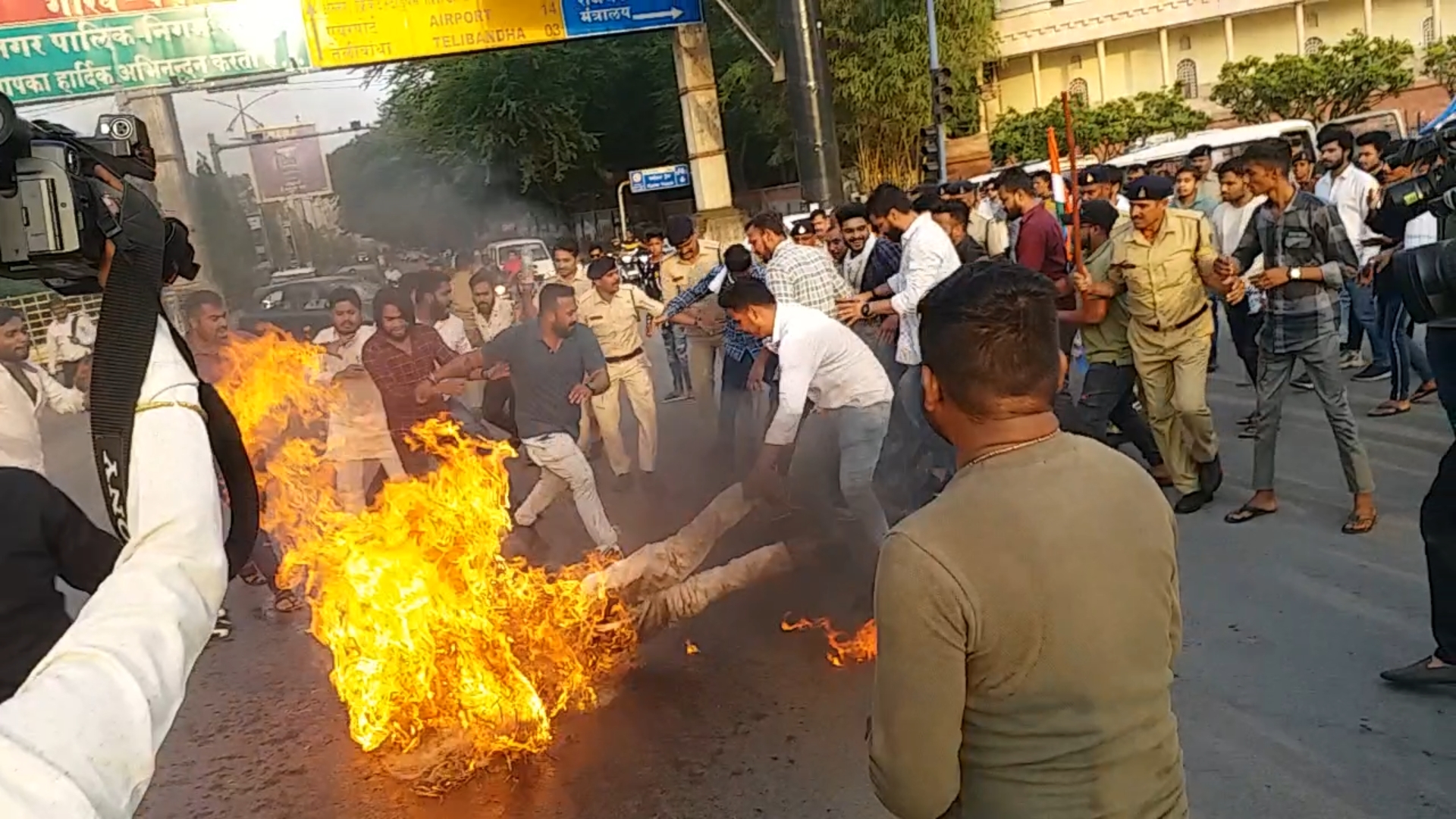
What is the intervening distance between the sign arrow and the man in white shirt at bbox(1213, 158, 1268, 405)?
353 inches

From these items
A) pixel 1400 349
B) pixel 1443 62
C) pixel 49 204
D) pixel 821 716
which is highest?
pixel 1443 62

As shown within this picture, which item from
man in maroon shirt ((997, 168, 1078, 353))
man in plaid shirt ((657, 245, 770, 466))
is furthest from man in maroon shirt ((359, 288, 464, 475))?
man in maroon shirt ((997, 168, 1078, 353))

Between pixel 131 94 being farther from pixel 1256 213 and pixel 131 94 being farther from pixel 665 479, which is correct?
pixel 1256 213

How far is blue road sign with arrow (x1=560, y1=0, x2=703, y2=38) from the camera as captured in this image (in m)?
15.4

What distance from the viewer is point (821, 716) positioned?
429 cm

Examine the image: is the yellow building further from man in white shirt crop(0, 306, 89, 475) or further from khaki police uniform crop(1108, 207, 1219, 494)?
man in white shirt crop(0, 306, 89, 475)

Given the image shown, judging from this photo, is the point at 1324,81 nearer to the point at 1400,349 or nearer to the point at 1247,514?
the point at 1400,349

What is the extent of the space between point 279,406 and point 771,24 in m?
22.5

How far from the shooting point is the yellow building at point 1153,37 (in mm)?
41000

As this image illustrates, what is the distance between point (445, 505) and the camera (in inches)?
207

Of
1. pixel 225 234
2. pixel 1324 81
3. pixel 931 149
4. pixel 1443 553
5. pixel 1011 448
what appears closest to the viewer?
pixel 1011 448

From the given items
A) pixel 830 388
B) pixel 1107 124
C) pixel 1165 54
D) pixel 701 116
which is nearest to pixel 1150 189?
pixel 830 388

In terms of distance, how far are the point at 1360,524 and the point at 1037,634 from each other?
462 centimetres

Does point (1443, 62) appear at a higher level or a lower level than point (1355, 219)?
higher
